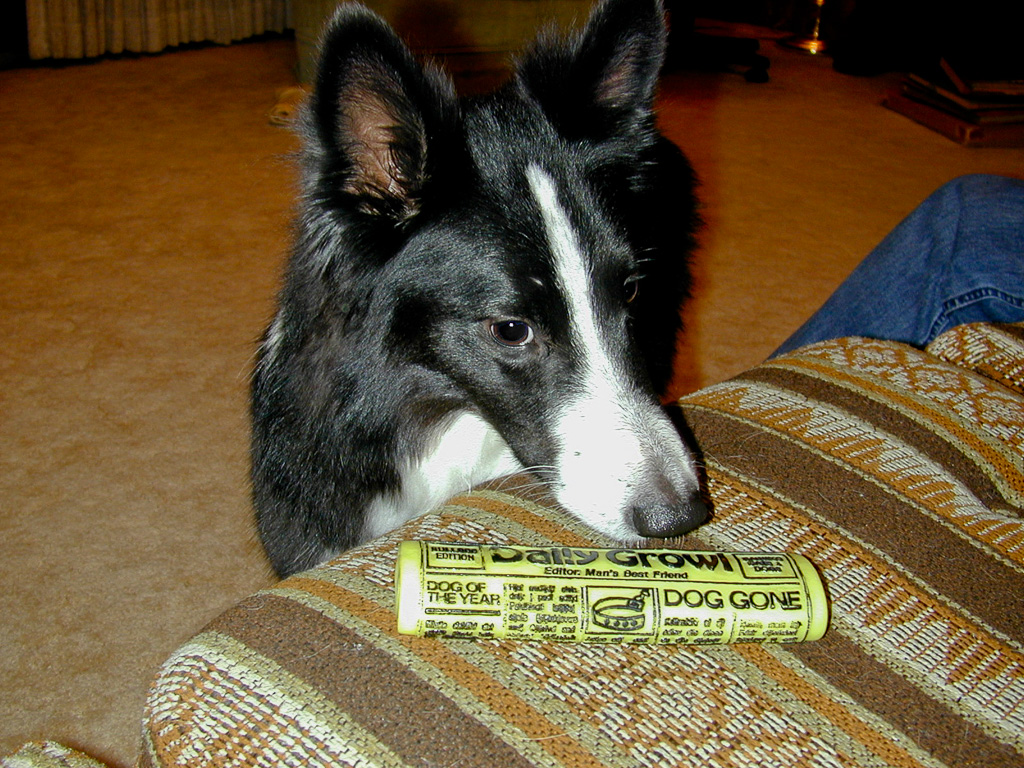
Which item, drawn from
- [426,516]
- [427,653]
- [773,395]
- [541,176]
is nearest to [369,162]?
[541,176]

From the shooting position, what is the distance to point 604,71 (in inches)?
64.2

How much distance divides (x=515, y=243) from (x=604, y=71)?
42 centimetres

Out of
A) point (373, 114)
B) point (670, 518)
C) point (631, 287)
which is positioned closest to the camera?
point (670, 518)

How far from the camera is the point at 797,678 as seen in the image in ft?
3.07

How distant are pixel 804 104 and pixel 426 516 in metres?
6.27

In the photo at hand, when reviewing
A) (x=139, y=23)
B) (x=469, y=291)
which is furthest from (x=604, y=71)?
(x=139, y=23)

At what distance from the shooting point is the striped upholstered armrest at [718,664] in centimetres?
82

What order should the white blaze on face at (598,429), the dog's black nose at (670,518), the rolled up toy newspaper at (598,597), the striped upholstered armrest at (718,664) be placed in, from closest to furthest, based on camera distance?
the striped upholstered armrest at (718,664) < the rolled up toy newspaper at (598,597) < the dog's black nose at (670,518) < the white blaze on face at (598,429)

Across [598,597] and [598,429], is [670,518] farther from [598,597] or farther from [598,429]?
[598,597]

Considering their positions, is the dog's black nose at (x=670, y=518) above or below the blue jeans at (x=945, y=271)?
below

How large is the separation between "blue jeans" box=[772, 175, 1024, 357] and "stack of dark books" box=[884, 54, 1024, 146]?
15.3 feet

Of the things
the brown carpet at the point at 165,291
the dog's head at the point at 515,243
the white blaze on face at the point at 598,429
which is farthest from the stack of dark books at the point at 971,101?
the white blaze on face at the point at 598,429

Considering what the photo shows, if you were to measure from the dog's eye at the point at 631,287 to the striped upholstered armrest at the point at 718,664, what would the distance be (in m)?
0.48

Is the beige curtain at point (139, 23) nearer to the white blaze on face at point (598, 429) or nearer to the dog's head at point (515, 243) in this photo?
the dog's head at point (515, 243)
